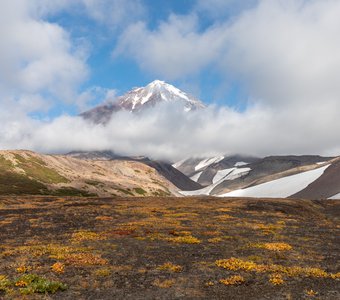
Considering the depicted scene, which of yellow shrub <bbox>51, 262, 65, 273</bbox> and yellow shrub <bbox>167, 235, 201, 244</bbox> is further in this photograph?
yellow shrub <bbox>167, 235, 201, 244</bbox>

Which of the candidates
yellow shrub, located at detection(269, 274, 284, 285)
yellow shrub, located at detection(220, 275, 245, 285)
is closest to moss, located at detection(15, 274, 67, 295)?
yellow shrub, located at detection(220, 275, 245, 285)

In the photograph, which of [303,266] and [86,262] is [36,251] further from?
[303,266]

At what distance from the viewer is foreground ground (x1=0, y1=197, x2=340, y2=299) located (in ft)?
74.7

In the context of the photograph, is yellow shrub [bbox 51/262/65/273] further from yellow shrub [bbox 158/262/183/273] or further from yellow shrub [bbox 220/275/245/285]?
yellow shrub [bbox 220/275/245/285]

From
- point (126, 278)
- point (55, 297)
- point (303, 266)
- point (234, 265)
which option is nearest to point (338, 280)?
point (303, 266)

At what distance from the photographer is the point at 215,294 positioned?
22312mm

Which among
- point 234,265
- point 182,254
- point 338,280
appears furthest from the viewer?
point 182,254

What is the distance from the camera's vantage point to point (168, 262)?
97.9 feet

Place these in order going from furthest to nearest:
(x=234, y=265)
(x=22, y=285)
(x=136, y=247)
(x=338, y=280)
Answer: (x=136, y=247) < (x=234, y=265) < (x=338, y=280) < (x=22, y=285)

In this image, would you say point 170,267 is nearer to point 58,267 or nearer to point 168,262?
point 168,262

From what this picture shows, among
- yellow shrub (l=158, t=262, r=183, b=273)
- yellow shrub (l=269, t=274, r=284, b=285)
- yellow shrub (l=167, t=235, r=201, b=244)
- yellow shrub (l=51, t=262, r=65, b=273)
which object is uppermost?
yellow shrub (l=167, t=235, r=201, b=244)

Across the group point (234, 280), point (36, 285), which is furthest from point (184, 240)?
point (36, 285)

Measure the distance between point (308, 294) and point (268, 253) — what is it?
1136 centimetres

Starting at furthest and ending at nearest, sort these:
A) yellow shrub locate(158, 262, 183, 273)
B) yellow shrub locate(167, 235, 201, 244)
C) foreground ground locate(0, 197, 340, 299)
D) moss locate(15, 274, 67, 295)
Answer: yellow shrub locate(167, 235, 201, 244), yellow shrub locate(158, 262, 183, 273), foreground ground locate(0, 197, 340, 299), moss locate(15, 274, 67, 295)
